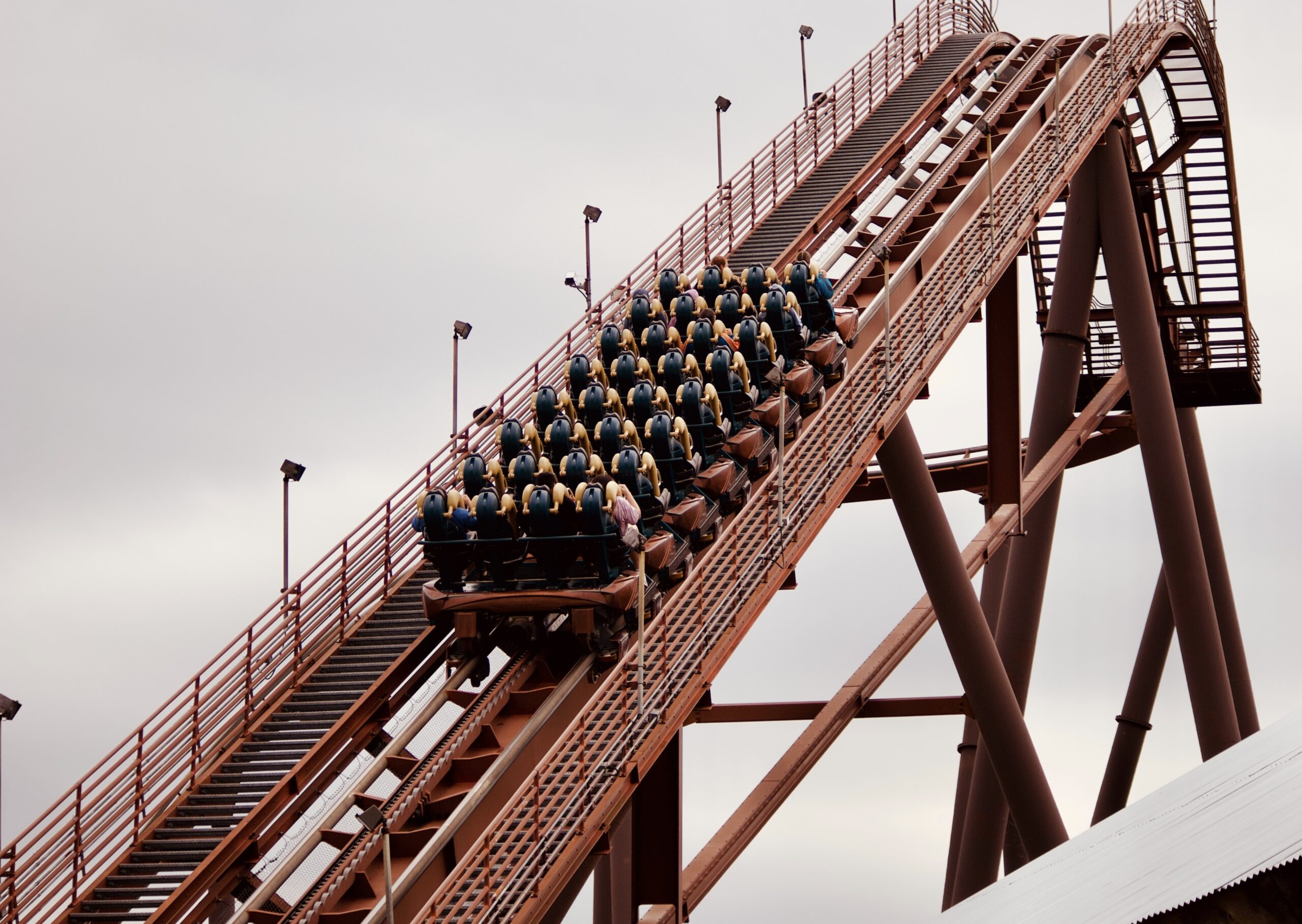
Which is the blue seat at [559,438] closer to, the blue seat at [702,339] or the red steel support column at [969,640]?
the blue seat at [702,339]

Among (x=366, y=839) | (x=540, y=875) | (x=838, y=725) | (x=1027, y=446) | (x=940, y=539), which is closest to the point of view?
(x=540, y=875)

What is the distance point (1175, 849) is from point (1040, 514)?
59.0 feet

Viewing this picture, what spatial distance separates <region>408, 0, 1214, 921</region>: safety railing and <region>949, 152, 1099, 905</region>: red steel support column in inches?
81.1

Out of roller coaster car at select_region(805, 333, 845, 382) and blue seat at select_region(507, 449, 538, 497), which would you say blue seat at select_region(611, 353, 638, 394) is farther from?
blue seat at select_region(507, 449, 538, 497)

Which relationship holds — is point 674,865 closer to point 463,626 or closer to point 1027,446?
point 463,626

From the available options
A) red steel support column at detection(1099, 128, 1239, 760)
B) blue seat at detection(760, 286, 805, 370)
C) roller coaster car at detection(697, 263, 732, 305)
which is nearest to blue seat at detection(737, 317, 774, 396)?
blue seat at detection(760, 286, 805, 370)

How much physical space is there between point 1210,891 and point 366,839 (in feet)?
27.7

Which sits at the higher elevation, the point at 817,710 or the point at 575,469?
the point at 575,469

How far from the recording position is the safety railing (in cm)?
1351

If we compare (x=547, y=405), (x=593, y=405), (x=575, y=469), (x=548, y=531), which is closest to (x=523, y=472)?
(x=575, y=469)

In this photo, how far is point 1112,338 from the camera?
3388cm

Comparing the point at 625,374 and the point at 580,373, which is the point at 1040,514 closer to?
the point at 625,374

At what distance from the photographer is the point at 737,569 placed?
16938mm

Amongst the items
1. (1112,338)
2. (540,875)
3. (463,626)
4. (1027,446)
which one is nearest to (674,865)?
(463,626)
